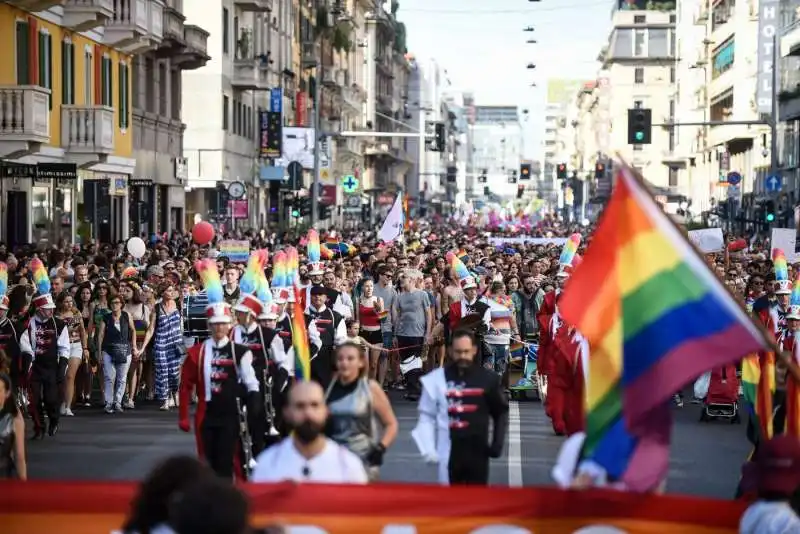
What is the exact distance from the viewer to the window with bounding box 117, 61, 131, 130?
44.1 metres

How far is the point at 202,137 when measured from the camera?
58.5 metres

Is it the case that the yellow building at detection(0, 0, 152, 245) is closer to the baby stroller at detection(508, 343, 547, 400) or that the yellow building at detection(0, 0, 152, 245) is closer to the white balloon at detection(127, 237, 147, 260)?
the white balloon at detection(127, 237, 147, 260)

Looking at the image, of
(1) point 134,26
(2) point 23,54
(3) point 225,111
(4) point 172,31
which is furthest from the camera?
(3) point 225,111

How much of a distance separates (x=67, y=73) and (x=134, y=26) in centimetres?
415

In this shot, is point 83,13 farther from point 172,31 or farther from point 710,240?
point 710,240

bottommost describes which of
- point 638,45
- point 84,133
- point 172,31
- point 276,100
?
point 84,133

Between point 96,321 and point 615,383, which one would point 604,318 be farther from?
point 96,321

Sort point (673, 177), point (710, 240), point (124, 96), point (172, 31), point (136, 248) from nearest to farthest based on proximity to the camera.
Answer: point (136, 248)
point (710, 240)
point (124, 96)
point (172, 31)
point (673, 177)

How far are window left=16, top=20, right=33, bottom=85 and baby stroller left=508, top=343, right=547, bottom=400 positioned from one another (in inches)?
601

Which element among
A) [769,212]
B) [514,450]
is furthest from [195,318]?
[769,212]

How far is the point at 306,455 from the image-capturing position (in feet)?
28.9

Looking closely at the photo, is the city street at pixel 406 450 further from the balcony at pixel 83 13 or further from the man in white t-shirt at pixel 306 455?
the balcony at pixel 83 13

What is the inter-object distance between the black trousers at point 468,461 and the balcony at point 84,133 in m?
28.2

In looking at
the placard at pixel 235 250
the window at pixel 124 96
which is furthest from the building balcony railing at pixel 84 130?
the placard at pixel 235 250
